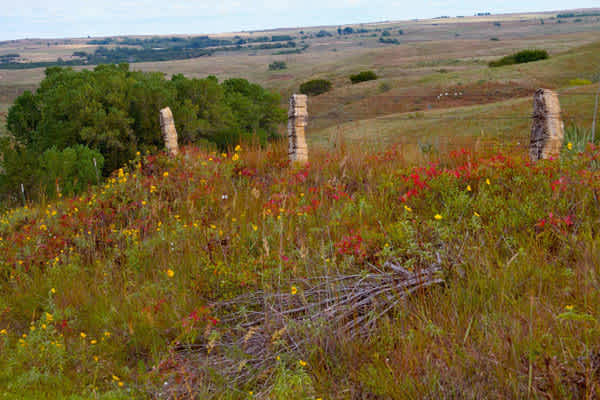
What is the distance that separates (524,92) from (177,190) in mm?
27527

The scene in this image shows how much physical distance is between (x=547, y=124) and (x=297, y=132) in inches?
140

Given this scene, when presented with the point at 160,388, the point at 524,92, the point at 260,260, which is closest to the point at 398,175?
the point at 260,260

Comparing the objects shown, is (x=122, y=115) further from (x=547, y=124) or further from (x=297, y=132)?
(x=547, y=124)

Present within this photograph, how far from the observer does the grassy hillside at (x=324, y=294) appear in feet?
8.27

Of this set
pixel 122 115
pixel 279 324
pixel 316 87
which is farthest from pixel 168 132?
pixel 316 87

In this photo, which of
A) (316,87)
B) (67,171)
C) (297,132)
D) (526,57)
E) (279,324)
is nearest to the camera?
(279,324)

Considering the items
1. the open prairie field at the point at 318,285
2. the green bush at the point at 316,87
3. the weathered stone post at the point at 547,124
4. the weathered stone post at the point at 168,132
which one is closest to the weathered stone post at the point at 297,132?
the open prairie field at the point at 318,285

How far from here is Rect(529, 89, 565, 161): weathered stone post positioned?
20.2ft

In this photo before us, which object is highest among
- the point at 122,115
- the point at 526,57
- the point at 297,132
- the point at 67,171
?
the point at 526,57

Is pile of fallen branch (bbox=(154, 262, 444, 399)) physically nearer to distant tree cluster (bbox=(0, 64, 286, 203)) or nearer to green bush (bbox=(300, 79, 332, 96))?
distant tree cluster (bbox=(0, 64, 286, 203))

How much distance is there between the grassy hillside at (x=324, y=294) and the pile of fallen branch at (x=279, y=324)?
0.02 m

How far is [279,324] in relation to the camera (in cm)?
318

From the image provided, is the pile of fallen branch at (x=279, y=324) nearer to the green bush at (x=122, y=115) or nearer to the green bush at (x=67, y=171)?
the green bush at (x=67, y=171)

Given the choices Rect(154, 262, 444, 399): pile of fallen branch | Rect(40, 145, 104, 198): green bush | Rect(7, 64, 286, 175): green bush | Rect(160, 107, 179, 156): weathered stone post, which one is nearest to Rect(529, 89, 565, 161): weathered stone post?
Rect(154, 262, 444, 399): pile of fallen branch
